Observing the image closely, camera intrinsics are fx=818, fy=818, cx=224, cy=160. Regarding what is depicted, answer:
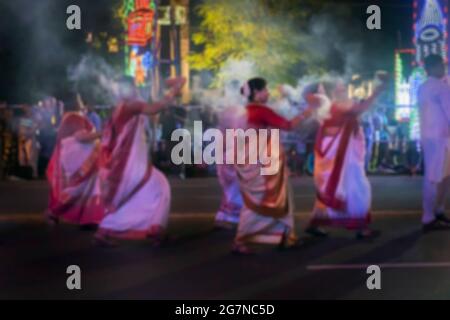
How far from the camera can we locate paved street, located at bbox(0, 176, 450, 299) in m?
5.90

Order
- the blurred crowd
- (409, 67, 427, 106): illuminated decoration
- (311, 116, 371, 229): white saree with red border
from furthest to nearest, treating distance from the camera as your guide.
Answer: (409, 67, 427, 106): illuminated decoration, the blurred crowd, (311, 116, 371, 229): white saree with red border

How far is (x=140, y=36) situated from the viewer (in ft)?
70.5

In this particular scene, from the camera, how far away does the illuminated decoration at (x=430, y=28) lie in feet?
66.6

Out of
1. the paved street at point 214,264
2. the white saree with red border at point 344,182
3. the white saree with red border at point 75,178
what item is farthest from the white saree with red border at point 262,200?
the white saree with red border at point 75,178

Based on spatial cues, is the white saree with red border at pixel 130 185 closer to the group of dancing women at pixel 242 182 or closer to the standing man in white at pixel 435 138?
the group of dancing women at pixel 242 182

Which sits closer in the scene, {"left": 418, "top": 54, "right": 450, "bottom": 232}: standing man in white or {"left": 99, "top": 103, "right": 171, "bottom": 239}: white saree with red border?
{"left": 99, "top": 103, "right": 171, "bottom": 239}: white saree with red border

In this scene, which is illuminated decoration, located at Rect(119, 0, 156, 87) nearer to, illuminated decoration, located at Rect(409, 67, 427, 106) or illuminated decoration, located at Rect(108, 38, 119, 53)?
illuminated decoration, located at Rect(108, 38, 119, 53)

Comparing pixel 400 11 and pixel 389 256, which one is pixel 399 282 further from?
pixel 400 11

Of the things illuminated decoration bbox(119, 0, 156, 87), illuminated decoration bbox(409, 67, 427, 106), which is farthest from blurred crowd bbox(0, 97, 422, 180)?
illuminated decoration bbox(119, 0, 156, 87)

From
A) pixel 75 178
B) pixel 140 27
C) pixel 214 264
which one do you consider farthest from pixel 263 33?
pixel 214 264

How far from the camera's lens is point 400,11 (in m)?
31.3

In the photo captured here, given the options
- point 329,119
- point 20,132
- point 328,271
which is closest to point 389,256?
point 328,271

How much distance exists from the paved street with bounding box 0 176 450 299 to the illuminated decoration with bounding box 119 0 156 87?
11824mm
